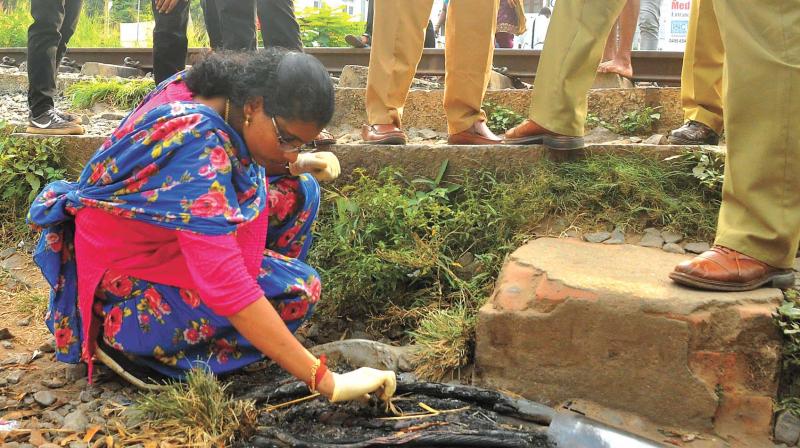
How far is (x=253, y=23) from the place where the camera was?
13.5 feet

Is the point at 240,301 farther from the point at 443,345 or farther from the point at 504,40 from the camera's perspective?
the point at 504,40

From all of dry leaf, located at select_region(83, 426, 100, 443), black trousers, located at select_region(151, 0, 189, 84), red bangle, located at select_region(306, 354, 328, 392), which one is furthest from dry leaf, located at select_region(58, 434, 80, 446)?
black trousers, located at select_region(151, 0, 189, 84)

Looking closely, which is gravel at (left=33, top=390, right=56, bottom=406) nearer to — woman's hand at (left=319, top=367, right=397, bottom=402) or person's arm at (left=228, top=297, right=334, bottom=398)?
person's arm at (left=228, top=297, right=334, bottom=398)

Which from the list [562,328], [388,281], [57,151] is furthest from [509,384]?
[57,151]

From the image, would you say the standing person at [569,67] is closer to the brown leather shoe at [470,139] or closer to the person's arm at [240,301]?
the brown leather shoe at [470,139]

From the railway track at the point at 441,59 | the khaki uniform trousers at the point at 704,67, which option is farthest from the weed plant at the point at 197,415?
the railway track at the point at 441,59

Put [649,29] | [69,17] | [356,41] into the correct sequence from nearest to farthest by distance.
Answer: [69,17] → [649,29] → [356,41]

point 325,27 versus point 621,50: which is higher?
point 325,27

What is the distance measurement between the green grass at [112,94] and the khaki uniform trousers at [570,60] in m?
3.55

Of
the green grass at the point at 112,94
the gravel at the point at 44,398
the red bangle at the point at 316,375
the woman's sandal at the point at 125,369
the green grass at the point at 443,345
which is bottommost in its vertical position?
the gravel at the point at 44,398

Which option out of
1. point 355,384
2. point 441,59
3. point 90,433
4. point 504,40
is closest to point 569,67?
point 355,384

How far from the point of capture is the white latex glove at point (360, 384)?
2031 millimetres

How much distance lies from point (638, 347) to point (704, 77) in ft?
5.76

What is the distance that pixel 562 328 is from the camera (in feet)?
7.99
